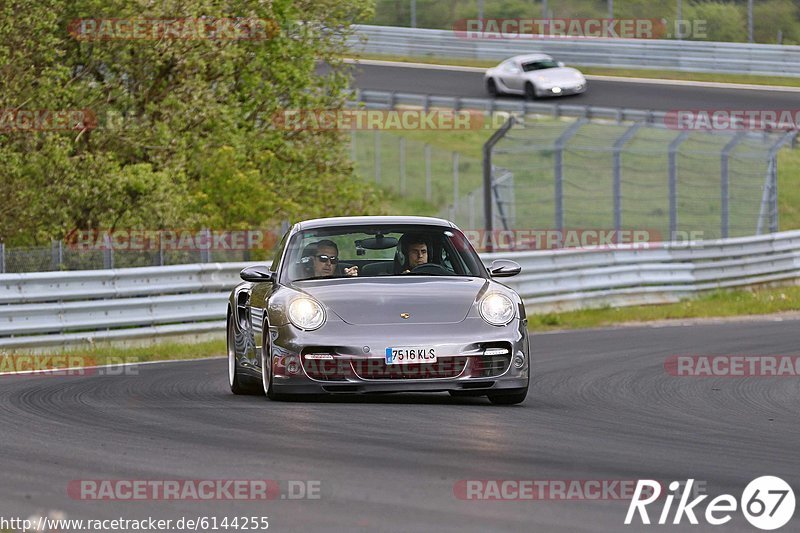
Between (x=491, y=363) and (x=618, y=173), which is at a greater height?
(x=491, y=363)

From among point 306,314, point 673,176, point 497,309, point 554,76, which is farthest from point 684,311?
point 554,76

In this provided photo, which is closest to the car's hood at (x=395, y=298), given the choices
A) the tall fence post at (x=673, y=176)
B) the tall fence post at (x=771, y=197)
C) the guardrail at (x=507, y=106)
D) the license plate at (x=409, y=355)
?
the license plate at (x=409, y=355)

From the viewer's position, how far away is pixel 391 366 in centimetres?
1023

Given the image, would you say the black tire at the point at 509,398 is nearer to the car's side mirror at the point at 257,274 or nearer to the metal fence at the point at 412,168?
the car's side mirror at the point at 257,274

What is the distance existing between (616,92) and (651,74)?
3368mm

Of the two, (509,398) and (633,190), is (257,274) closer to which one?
(509,398)

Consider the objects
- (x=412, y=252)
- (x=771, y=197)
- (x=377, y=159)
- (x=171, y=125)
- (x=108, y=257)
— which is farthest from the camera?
(x=377, y=159)

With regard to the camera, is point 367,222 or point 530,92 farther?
point 530,92

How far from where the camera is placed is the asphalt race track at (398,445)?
643cm

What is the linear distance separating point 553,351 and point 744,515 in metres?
10.4

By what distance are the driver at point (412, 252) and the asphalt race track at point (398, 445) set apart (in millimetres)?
960

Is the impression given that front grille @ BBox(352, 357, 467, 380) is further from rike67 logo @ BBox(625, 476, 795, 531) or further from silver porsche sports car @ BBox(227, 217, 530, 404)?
rike67 logo @ BBox(625, 476, 795, 531)

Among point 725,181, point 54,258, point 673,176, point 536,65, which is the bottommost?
point 536,65

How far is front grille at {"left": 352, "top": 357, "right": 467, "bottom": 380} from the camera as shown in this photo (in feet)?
33.6
